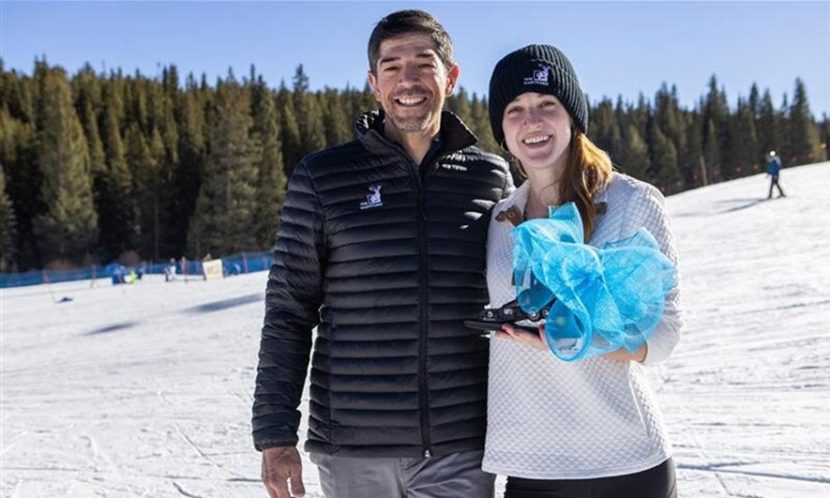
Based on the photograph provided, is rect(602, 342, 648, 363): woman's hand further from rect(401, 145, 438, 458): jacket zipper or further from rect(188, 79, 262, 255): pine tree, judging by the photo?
rect(188, 79, 262, 255): pine tree

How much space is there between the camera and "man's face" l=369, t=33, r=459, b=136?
2377mm

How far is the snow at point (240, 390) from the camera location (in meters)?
4.96

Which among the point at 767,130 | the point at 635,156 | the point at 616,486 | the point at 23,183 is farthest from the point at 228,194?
the point at 767,130

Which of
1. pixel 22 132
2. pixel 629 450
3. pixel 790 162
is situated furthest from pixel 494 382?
pixel 790 162

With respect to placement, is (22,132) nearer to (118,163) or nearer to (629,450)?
(118,163)

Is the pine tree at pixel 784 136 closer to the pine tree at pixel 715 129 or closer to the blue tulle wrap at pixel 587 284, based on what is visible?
the pine tree at pixel 715 129

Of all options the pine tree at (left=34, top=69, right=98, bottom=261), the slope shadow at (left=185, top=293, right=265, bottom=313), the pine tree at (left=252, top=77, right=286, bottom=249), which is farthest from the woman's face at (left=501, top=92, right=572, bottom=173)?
the pine tree at (left=34, top=69, right=98, bottom=261)

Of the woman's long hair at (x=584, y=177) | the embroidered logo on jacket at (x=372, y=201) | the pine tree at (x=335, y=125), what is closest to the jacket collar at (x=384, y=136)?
the embroidered logo on jacket at (x=372, y=201)

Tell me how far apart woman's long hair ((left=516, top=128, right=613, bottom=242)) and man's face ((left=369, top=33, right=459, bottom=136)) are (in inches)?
18.6

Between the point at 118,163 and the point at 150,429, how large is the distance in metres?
60.1

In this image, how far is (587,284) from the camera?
1680 mm

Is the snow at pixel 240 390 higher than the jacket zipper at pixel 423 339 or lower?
lower

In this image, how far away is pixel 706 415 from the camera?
569 cm

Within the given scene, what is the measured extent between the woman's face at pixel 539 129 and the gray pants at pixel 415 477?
91cm
